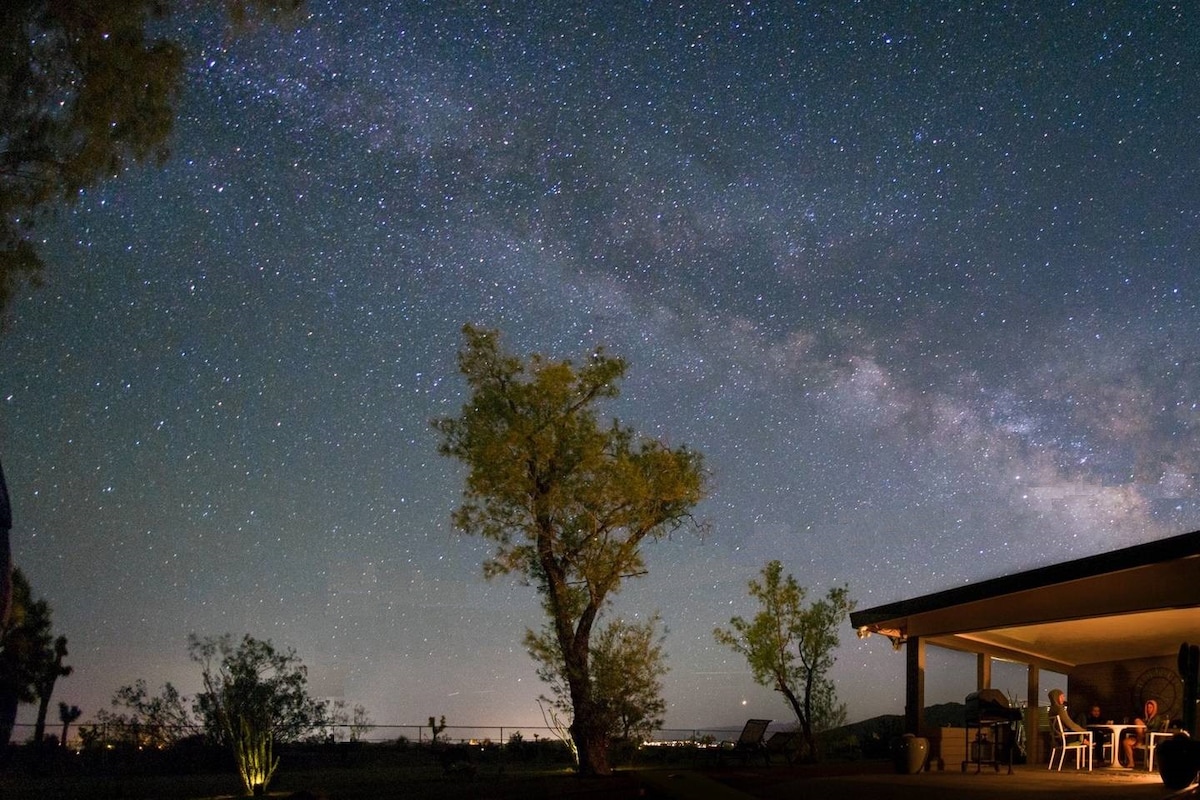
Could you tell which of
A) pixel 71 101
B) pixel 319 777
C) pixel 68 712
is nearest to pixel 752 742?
pixel 319 777

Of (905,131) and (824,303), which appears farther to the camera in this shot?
(824,303)

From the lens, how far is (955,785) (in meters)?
10.4

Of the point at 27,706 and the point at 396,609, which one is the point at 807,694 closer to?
the point at 396,609

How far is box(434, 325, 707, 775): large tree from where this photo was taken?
634 inches

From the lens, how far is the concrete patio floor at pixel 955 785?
29.9ft

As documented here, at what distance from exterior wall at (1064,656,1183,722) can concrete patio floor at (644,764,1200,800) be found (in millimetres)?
2991

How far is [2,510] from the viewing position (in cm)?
924

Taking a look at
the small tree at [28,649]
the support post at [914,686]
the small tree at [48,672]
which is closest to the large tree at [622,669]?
the support post at [914,686]

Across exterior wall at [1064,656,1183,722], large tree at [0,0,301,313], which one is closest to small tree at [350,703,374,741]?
exterior wall at [1064,656,1183,722]

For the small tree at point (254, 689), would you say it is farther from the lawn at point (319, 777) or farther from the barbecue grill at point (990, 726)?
the barbecue grill at point (990, 726)

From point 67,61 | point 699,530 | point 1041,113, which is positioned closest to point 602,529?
point 699,530

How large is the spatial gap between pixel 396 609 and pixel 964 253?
15314 millimetres

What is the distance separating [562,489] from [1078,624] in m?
7.27

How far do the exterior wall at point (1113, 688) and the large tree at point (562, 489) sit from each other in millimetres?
7076
